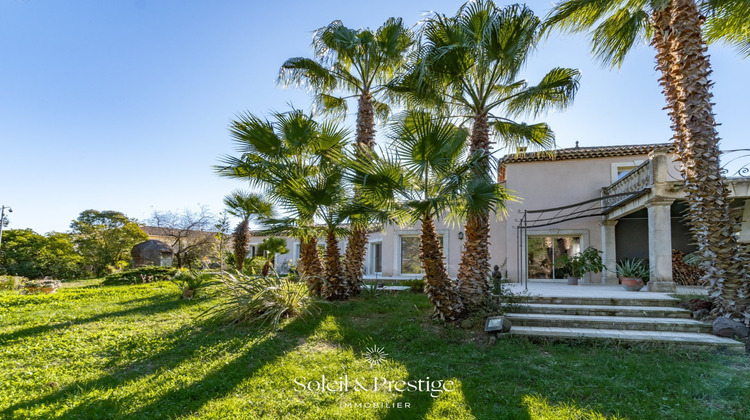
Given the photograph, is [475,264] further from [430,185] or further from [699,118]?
[699,118]

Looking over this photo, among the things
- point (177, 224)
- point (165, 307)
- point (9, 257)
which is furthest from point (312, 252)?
point (177, 224)

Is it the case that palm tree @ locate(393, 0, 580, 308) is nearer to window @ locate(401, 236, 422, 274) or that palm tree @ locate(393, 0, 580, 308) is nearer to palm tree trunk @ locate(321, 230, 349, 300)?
palm tree trunk @ locate(321, 230, 349, 300)

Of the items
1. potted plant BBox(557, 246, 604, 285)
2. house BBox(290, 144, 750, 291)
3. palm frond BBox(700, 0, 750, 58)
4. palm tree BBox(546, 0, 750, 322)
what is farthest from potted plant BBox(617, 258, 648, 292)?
palm frond BBox(700, 0, 750, 58)

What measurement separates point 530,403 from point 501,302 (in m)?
4.08

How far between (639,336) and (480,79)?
5836mm

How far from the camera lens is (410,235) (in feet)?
55.0

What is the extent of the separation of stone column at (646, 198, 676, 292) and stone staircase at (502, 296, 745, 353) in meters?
2.25

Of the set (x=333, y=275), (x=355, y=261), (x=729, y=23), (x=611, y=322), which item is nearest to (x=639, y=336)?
(x=611, y=322)

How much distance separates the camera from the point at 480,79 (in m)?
7.71

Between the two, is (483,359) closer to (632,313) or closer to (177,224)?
(632,313)

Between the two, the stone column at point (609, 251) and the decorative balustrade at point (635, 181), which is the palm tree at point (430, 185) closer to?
the decorative balustrade at point (635, 181)

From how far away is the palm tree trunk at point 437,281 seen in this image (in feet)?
21.6

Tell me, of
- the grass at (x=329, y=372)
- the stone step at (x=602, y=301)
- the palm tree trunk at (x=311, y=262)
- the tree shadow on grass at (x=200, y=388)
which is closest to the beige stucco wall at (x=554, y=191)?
the stone step at (x=602, y=301)

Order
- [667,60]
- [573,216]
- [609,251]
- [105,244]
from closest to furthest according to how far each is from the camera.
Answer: [667,60] < [609,251] < [573,216] < [105,244]
